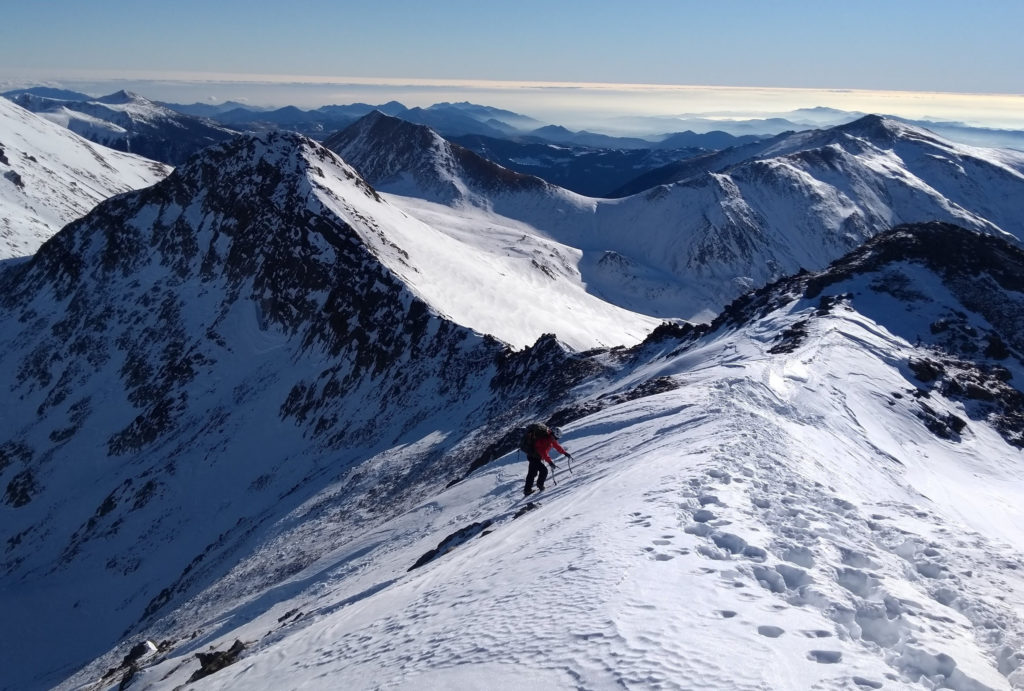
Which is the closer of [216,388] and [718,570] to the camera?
[718,570]

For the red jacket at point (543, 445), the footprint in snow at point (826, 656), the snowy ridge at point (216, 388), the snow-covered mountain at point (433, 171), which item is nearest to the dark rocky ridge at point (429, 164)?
the snow-covered mountain at point (433, 171)

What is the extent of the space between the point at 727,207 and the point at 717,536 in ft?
388

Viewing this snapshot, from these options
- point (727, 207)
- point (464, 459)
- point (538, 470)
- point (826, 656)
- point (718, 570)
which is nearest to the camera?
point (826, 656)

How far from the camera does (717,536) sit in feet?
35.7

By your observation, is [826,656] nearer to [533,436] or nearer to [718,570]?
[718,570]

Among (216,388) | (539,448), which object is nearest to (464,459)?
(539,448)

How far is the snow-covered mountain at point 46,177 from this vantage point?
102688mm

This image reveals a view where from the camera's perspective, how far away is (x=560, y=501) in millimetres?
15797

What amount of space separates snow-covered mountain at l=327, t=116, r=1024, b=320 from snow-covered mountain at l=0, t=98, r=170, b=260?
161 ft

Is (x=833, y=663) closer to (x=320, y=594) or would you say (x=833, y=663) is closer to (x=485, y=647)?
(x=485, y=647)

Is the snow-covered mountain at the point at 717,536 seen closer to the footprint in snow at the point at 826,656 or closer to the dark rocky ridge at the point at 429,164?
the footprint in snow at the point at 826,656

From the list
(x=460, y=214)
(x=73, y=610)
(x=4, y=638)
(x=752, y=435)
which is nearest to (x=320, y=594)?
(x=752, y=435)

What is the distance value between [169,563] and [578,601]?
38.0 meters

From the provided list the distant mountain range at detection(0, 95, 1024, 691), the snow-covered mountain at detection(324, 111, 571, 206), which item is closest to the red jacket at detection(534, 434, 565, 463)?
the distant mountain range at detection(0, 95, 1024, 691)
